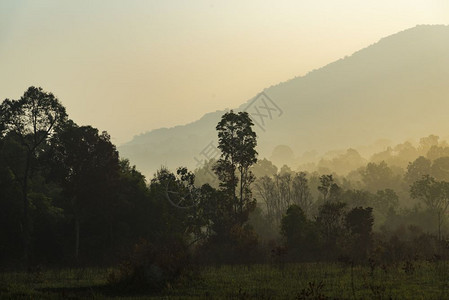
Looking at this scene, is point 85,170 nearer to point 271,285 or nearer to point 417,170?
point 271,285

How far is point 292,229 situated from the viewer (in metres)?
53.2

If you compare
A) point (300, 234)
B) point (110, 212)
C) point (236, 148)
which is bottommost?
point (300, 234)

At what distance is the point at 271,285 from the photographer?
28.0m

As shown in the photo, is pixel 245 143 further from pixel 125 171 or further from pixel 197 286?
pixel 197 286

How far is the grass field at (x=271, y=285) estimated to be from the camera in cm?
Result: 2389

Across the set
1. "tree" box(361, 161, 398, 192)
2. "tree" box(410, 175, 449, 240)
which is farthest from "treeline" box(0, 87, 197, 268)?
"tree" box(361, 161, 398, 192)

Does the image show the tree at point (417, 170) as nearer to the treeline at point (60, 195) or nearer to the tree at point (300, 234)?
the tree at point (300, 234)

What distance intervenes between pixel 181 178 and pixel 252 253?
43.7 ft

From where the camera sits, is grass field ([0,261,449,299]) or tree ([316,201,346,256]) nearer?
grass field ([0,261,449,299])

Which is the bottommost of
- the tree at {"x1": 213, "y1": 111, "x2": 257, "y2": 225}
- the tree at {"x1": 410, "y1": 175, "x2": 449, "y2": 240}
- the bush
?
the bush

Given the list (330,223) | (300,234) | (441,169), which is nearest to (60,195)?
(300,234)

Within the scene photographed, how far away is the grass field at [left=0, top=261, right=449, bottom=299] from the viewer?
2389cm

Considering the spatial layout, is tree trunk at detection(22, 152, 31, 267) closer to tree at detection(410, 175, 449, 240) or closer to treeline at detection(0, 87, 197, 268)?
treeline at detection(0, 87, 197, 268)

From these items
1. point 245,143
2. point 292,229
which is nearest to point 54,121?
point 245,143
